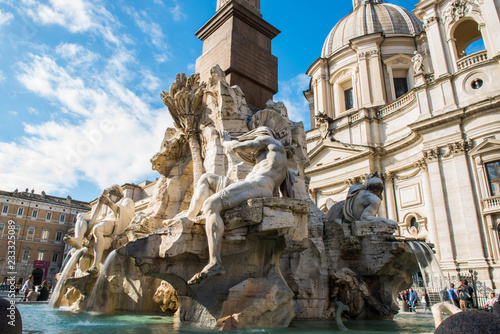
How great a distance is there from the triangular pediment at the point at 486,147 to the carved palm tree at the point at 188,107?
1726 centimetres

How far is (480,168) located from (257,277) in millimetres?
18585

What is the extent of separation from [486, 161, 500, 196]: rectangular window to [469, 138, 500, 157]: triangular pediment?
2.34 feet

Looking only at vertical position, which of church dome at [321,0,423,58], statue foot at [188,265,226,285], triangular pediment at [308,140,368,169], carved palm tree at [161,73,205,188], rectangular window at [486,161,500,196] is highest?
church dome at [321,0,423,58]

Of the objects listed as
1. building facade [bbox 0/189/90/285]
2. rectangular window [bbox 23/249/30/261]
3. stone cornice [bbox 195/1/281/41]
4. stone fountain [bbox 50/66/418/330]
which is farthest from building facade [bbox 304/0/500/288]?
rectangular window [bbox 23/249/30/261]

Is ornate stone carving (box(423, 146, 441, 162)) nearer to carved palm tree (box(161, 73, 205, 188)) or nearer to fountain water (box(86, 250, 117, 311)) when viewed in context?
carved palm tree (box(161, 73, 205, 188))

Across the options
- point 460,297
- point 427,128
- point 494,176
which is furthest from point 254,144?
point 427,128

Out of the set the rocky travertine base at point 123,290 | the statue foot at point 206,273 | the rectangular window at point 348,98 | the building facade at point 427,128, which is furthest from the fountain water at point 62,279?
the rectangular window at point 348,98

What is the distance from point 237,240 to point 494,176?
1879cm

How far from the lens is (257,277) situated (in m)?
4.85

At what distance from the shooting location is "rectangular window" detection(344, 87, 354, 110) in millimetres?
34312

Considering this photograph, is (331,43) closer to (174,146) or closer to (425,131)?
(425,131)

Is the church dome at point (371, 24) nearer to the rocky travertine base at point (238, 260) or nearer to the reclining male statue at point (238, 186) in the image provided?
the reclining male statue at point (238, 186)

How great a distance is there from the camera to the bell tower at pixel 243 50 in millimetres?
8344

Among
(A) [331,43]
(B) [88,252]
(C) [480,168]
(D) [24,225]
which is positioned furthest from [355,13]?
(D) [24,225]
